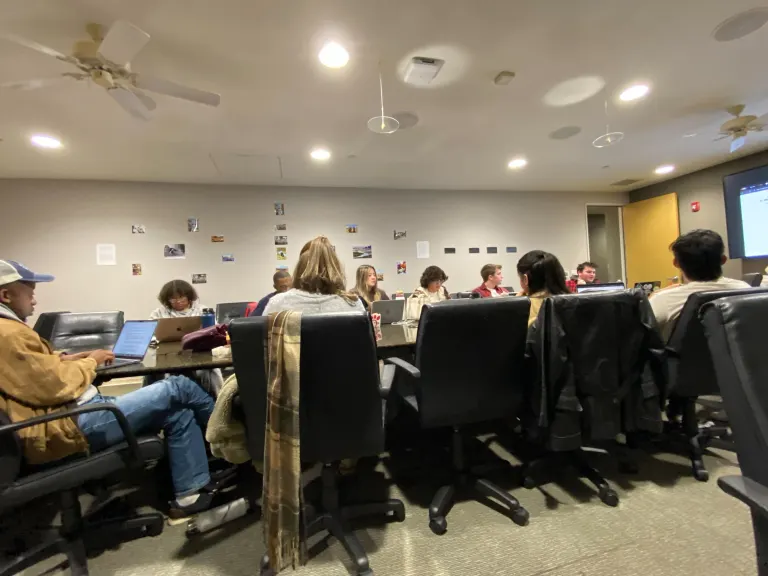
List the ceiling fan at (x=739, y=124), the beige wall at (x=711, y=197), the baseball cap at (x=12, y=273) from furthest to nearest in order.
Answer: the beige wall at (x=711, y=197), the ceiling fan at (x=739, y=124), the baseball cap at (x=12, y=273)

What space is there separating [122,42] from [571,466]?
127 inches

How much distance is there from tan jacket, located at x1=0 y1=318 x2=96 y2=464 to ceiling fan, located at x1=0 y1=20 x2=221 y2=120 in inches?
56.7

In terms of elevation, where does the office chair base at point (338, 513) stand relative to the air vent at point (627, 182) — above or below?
below

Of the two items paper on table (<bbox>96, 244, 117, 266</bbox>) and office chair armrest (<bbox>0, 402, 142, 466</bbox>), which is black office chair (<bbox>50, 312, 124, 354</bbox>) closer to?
office chair armrest (<bbox>0, 402, 142, 466</bbox>)

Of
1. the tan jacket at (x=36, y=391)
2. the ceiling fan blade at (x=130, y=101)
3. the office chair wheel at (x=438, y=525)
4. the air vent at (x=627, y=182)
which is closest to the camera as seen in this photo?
the tan jacket at (x=36, y=391)

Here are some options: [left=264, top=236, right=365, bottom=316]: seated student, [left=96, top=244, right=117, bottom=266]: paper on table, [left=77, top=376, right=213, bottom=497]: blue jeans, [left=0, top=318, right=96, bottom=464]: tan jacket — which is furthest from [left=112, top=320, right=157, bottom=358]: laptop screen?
[left=96, top=244, right=117, bottom=266]: paper on table

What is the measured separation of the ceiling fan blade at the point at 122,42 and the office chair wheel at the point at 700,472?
346 centimetres

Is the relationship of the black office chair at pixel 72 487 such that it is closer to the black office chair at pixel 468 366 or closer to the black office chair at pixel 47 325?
the black office chair at pixel 468 366

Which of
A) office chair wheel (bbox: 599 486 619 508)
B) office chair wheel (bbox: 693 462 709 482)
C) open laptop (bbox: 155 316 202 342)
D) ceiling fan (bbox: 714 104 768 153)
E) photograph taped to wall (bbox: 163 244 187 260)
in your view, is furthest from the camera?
photograph taped to wall (bbox: 163 244 187 260)

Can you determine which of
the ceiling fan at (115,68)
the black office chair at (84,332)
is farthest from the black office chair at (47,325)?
the ceiling fan at (115,68)

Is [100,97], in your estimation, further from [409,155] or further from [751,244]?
[751,244]

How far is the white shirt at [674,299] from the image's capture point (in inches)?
70.4

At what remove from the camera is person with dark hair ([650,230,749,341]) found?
1801 mm

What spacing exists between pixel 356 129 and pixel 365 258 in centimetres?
224
